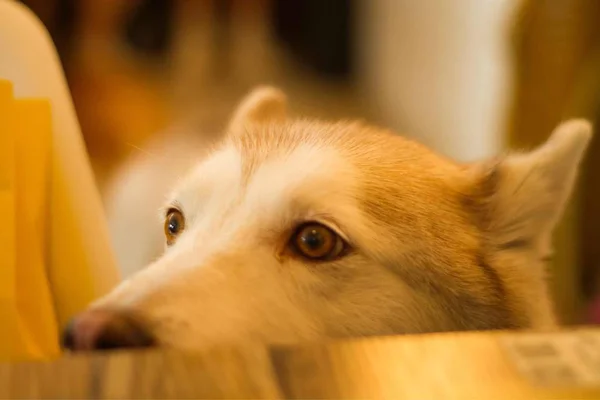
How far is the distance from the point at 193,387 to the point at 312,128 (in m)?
0.88

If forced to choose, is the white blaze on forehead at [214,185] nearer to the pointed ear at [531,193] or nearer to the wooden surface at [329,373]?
the pointed ear at [531,193]

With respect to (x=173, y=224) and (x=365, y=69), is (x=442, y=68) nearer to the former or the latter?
(x=365, y=69)

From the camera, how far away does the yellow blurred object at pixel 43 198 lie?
3.18 ft

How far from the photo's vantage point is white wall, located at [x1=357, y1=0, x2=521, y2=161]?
3891 mm

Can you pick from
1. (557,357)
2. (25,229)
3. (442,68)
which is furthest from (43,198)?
(442,68)

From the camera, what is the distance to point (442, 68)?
4969 mm

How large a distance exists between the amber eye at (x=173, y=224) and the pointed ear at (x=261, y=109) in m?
0.31

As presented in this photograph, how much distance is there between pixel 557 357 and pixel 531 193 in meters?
0.79

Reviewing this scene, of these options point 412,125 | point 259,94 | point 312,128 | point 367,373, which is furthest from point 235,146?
point 412,125

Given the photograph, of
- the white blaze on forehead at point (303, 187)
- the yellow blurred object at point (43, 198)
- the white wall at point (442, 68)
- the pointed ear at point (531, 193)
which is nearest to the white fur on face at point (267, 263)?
the white blaze on forehead at point (303, 187)

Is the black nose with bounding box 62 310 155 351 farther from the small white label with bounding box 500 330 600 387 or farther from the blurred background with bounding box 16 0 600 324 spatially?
the blurred background with bounding box 16 0 600 324

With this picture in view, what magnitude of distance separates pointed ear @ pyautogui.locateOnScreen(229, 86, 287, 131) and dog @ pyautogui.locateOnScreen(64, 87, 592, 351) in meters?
0.19

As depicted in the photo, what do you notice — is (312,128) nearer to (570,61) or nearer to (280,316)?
(280,316)

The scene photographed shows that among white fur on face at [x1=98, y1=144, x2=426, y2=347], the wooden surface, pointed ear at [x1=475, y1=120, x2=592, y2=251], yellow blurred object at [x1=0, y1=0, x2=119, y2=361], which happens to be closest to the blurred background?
pointed ear at [x1=475, y1=120, x2=592, y2=251]
